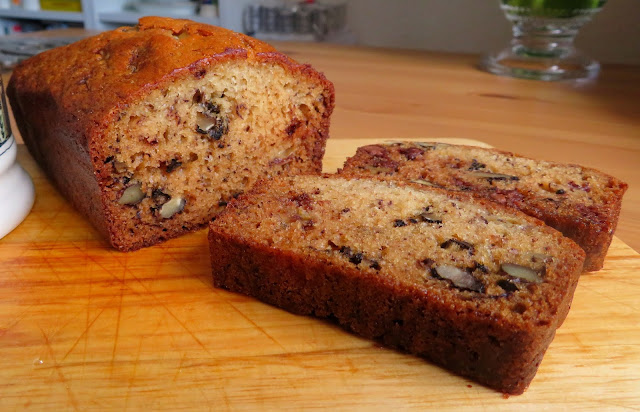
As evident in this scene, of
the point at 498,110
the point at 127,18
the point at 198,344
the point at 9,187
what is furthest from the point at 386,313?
the point at 127,18

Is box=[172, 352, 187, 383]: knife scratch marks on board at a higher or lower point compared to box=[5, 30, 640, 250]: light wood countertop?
lower

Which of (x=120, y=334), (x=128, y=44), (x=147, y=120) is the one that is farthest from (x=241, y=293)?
(x=128, y=44)

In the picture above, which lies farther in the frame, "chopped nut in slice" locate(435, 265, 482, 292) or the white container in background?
the white container in background

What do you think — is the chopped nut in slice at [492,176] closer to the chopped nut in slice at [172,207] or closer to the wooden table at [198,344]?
the wooden table at [198,344]

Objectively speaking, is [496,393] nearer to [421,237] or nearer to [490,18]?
[421,237]

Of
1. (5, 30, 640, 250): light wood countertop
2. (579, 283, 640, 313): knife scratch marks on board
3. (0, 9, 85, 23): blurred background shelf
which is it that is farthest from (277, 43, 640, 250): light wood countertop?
(0, 9, 85, 23): blurred background shelf

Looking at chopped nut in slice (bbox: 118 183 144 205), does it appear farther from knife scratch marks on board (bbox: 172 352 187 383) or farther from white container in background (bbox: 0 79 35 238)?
knife scratch marks on board (bbox: 172 352 187 383)

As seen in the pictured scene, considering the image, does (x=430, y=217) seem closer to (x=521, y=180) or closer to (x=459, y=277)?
(x=459, y=277)
